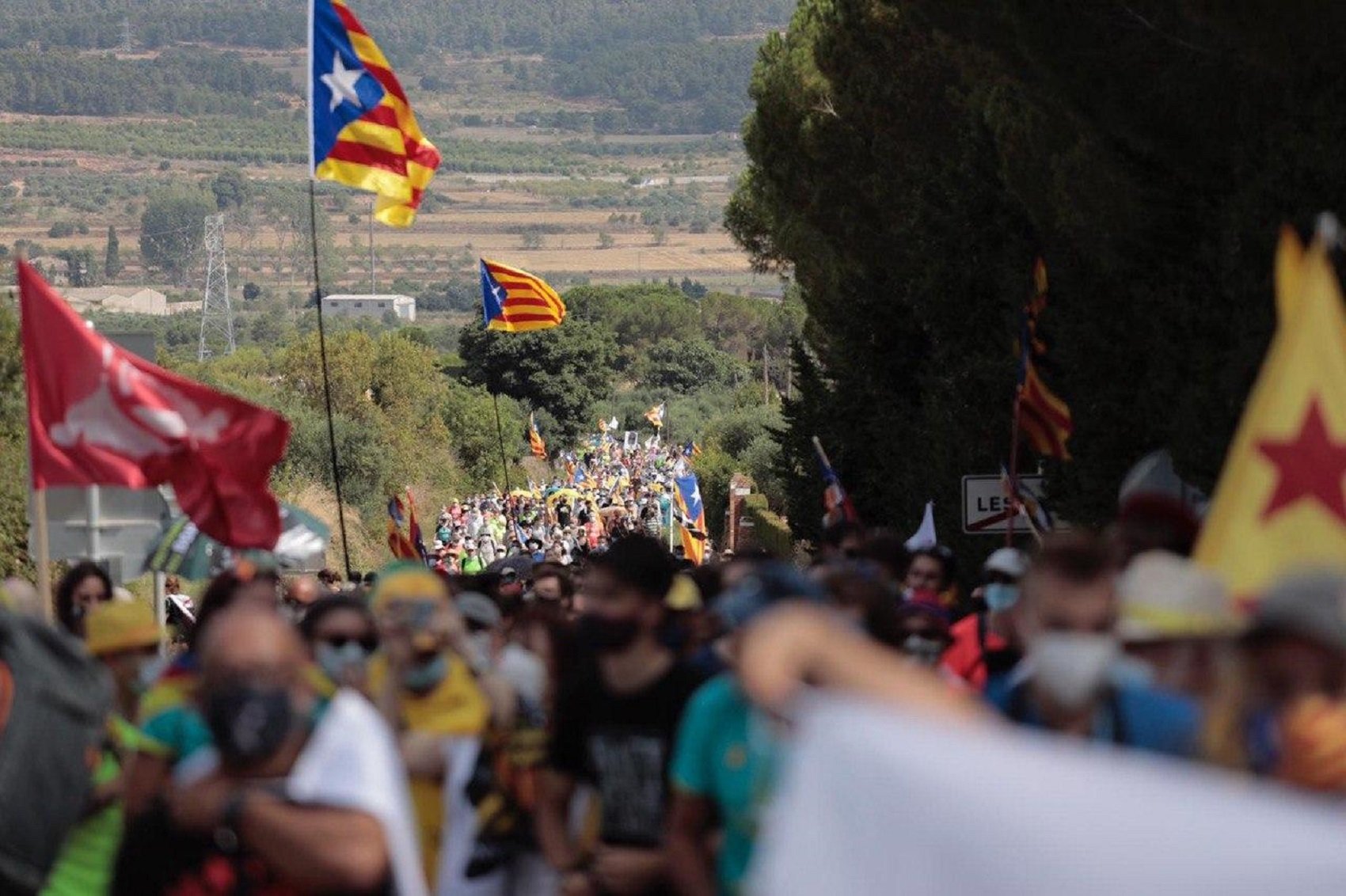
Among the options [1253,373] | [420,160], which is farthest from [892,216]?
[1253,373]

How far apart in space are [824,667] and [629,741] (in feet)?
6.01

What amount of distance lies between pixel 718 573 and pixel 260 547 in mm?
2616

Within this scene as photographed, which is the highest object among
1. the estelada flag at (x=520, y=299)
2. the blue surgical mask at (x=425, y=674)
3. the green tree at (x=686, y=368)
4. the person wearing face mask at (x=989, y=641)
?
the blue surgical mask at (x=425, y=674)

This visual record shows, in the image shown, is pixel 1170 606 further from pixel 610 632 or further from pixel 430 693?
pixel 430 693

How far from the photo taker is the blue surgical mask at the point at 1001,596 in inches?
323

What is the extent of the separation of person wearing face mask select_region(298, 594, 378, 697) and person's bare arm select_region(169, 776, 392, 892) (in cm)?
200

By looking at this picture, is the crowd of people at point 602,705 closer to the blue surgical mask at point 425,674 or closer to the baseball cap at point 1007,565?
the blue surgical mask at point 425,674

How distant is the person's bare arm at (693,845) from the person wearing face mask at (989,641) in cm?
165

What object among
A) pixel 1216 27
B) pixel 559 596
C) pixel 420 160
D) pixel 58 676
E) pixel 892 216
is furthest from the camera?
pixel 892 216

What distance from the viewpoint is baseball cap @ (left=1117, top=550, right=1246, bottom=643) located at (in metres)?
5.41

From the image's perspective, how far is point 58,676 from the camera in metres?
6.54

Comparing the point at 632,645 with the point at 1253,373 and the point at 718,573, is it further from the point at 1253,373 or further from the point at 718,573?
the point at 1253,373

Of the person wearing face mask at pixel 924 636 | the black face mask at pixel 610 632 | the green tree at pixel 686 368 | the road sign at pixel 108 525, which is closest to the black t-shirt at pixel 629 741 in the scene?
the black face mask at pixel 610 632

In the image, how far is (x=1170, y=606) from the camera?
5480 mm
